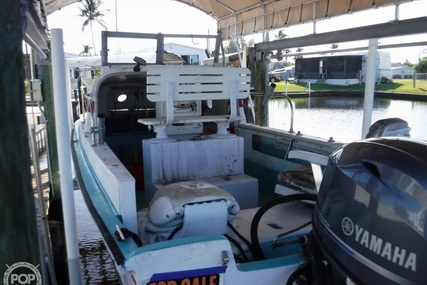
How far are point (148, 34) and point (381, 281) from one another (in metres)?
3.77

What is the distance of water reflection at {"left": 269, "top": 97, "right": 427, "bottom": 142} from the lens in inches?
575

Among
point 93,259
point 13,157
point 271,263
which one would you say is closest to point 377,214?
point 271,263

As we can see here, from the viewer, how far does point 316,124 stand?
17.4 m

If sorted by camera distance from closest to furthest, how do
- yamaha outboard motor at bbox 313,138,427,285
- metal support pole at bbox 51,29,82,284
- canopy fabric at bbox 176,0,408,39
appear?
yamaha outboard motor at bbox 313,138,427,285, metal support pole at bbox 51,29,82,284, canopy fabric at bbox 176,0,408,39

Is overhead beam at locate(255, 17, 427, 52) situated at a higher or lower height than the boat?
higher

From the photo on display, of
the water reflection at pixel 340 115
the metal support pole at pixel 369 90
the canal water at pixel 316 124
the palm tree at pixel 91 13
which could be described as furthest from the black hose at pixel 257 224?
the palm tree at pixel 91 13

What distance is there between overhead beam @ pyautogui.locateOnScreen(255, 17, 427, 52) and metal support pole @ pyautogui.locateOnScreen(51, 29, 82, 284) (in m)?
2.73

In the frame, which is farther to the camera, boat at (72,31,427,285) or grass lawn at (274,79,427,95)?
grass lawn at (274,79,427,95)

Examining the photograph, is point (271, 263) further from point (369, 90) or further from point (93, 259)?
point (93, 259)

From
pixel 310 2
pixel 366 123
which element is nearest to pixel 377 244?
pixel 366 123

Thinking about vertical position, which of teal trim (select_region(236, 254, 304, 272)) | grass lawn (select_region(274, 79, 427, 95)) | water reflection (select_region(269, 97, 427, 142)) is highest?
grass lawn (select_region(274, 79, 427, 95))

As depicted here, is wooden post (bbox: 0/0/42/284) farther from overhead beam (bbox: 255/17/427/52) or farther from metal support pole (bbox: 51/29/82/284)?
overhead beam (bbox: 255/17/427/52)

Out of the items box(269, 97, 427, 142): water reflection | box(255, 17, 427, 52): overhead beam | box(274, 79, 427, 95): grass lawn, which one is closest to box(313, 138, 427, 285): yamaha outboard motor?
box(255, 17, 427, 52): overhead beam

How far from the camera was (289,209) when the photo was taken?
3119mm
